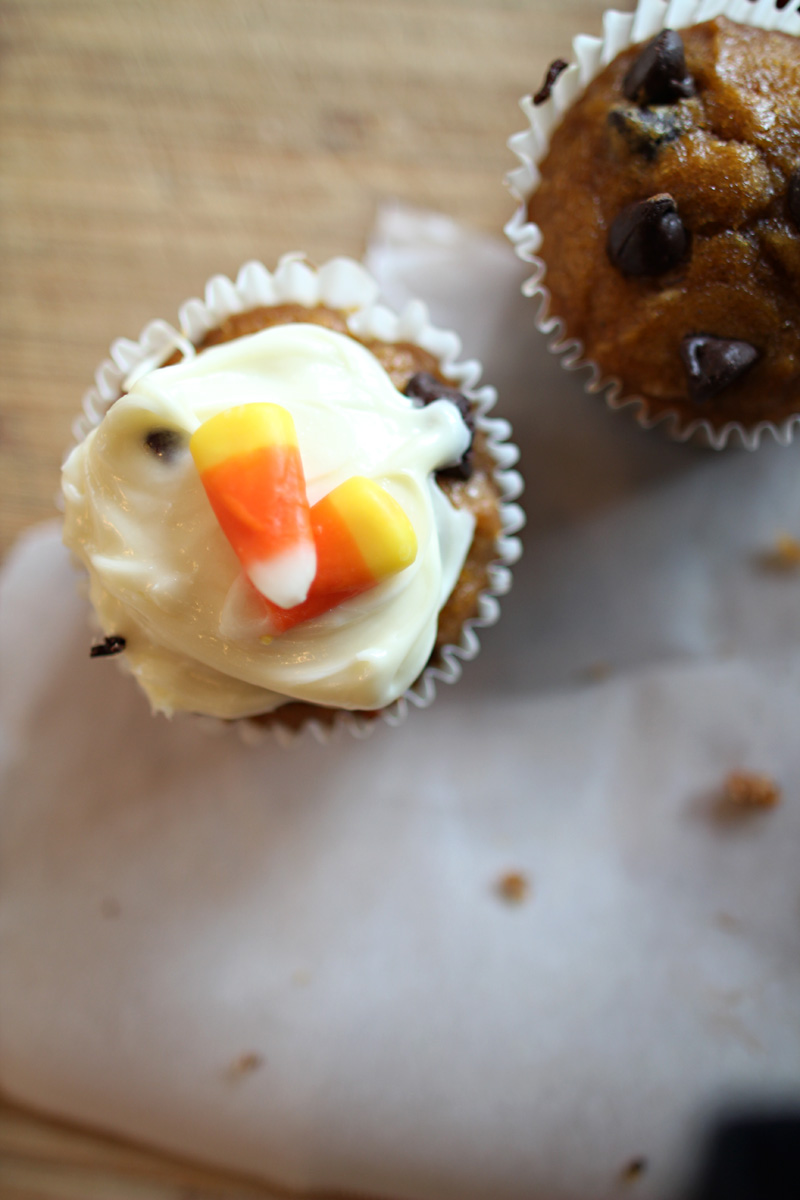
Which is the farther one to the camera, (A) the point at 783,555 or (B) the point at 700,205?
(A) the point at 783,555

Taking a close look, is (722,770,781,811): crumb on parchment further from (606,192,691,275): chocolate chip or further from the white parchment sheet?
(606,192,691,275): chocolate chip

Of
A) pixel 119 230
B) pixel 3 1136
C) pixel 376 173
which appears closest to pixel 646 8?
pixel 376 173

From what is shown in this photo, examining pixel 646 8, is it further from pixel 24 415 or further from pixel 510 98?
pixel 24 415

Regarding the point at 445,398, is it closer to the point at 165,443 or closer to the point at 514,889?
the point at 165,443

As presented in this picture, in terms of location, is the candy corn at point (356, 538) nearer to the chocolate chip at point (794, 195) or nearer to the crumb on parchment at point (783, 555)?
the chocolate chip at point (794, 195)

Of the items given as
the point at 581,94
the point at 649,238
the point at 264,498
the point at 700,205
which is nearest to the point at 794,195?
the point at 700,205

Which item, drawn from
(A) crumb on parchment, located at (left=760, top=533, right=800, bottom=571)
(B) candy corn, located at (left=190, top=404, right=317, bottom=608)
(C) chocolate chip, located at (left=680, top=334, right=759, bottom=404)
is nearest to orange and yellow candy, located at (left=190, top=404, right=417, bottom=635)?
(B) candy corn, located at (left=190, top=404, right=317, bottom=608)
